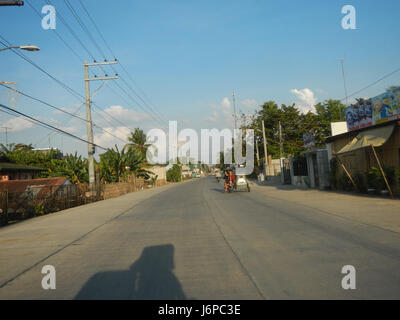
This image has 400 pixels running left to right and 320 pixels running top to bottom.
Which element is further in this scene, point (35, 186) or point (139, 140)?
point (139, 140)

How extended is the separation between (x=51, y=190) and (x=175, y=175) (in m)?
69.8

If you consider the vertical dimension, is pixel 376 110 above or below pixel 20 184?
above

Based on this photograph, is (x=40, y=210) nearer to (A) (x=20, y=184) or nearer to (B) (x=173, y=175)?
(A) (x=20, y=184)

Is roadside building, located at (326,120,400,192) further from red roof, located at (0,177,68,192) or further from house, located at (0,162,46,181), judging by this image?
house, located at (0,162,46,181)

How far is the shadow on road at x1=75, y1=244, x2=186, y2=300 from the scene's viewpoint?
468cm

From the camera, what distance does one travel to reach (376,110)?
18.1m

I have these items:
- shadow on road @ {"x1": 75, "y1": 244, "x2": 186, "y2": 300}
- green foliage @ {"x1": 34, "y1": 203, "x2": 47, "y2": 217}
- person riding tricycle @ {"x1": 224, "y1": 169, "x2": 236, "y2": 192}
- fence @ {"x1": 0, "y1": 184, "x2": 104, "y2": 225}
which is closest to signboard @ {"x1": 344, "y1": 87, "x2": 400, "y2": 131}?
person riding tricycle @ {"x1": 224, "y1": 169, "x2": 236, "y2": 192}

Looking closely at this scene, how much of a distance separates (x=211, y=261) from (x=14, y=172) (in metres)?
31.3

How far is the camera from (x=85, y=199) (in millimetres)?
25984

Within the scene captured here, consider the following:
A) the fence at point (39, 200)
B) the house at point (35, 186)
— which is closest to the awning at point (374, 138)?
the fence at point (39, 200)

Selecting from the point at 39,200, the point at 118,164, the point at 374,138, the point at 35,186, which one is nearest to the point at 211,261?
the point at 374,138

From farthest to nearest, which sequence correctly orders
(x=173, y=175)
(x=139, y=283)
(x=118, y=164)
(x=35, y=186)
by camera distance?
(x=173, y=175), (x=118, y=164), (x=35, y=186), (x=139, y=283)

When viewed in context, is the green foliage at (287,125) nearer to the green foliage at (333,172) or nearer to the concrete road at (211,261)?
the green foliage at (333,172)

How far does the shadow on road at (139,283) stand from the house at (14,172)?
84.9 feet
